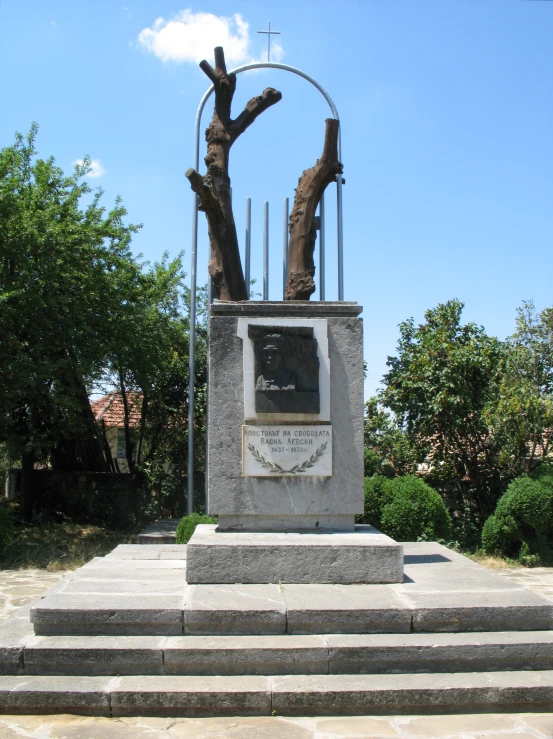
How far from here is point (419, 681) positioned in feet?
11.6

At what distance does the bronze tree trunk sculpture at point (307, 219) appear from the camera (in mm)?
5613

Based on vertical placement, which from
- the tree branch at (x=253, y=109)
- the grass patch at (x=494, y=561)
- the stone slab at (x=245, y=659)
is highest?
the tree branch at (x=253, y=109)

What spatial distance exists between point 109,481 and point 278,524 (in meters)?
8.06

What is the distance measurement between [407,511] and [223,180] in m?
4.49

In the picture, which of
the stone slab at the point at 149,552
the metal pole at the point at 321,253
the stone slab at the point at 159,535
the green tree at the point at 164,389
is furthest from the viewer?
the green tree at the point at 164,389

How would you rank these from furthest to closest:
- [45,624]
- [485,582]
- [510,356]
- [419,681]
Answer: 1. [510,356]
2. [485,582]
3. [45,624]
4. [419,681]

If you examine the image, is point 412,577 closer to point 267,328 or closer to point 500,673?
point 500,673

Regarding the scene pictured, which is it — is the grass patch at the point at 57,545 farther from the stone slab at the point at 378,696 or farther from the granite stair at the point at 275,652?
the stone slab at the point at 378,696

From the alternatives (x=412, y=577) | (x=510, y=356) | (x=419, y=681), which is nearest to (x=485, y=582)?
(x=412, y=577)

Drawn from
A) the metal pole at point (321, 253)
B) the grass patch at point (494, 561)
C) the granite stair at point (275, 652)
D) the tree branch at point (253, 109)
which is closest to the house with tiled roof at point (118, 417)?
the metal pole at point (321, 253)

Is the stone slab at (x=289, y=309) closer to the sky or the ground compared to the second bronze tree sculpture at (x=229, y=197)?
closer to the ground

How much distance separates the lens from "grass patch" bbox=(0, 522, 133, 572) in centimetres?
874

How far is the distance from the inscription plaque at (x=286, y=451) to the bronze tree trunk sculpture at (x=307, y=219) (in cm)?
125

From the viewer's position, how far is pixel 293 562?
4488mm
